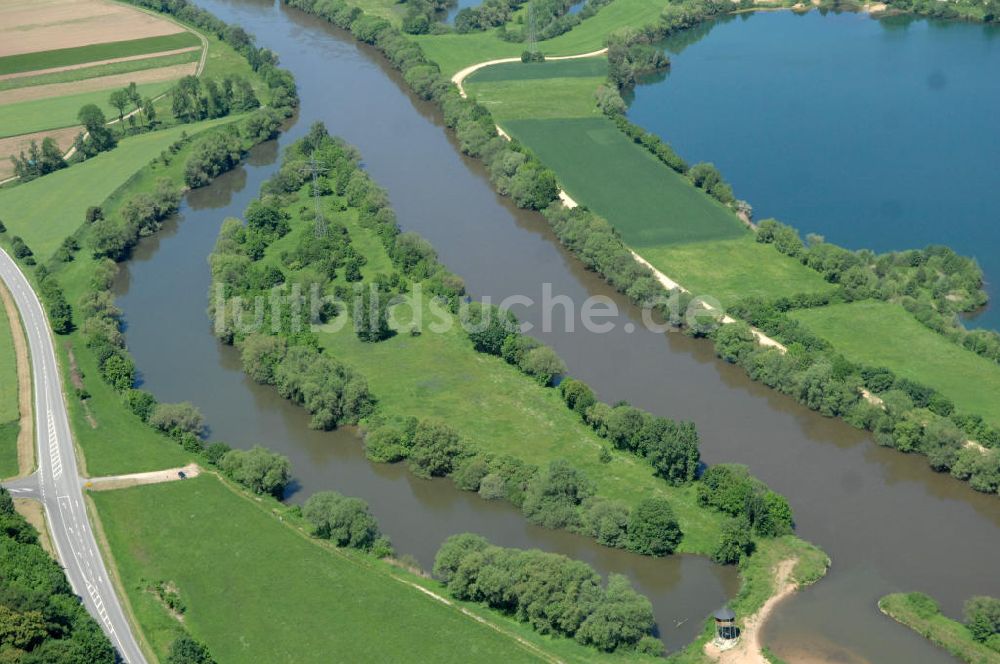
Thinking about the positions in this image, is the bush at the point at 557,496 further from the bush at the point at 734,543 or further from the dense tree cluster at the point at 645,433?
the bush at the point at 734,543

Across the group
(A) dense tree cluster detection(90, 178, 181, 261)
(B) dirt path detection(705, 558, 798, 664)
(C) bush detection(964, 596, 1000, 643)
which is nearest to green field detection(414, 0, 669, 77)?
(A) dense tree cluster detection(90, 178, 181, 261)

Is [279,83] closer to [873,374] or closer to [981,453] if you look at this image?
[873,374]

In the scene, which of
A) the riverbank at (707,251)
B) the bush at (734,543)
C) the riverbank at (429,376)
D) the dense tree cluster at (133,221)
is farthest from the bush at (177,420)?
the riverbank at (707,251)

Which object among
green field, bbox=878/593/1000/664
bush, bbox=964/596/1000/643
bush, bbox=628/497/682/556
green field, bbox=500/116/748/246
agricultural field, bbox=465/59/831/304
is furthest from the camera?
green field, bbox=500/116/748/246

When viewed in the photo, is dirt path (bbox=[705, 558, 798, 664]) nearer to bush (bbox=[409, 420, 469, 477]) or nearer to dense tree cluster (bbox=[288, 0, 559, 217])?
bush (bbox=[409, 420, 469, 477])

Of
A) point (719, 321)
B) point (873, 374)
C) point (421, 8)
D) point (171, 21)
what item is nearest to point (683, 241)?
point (719, 321)

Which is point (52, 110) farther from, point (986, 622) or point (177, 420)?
point (986, 622)
